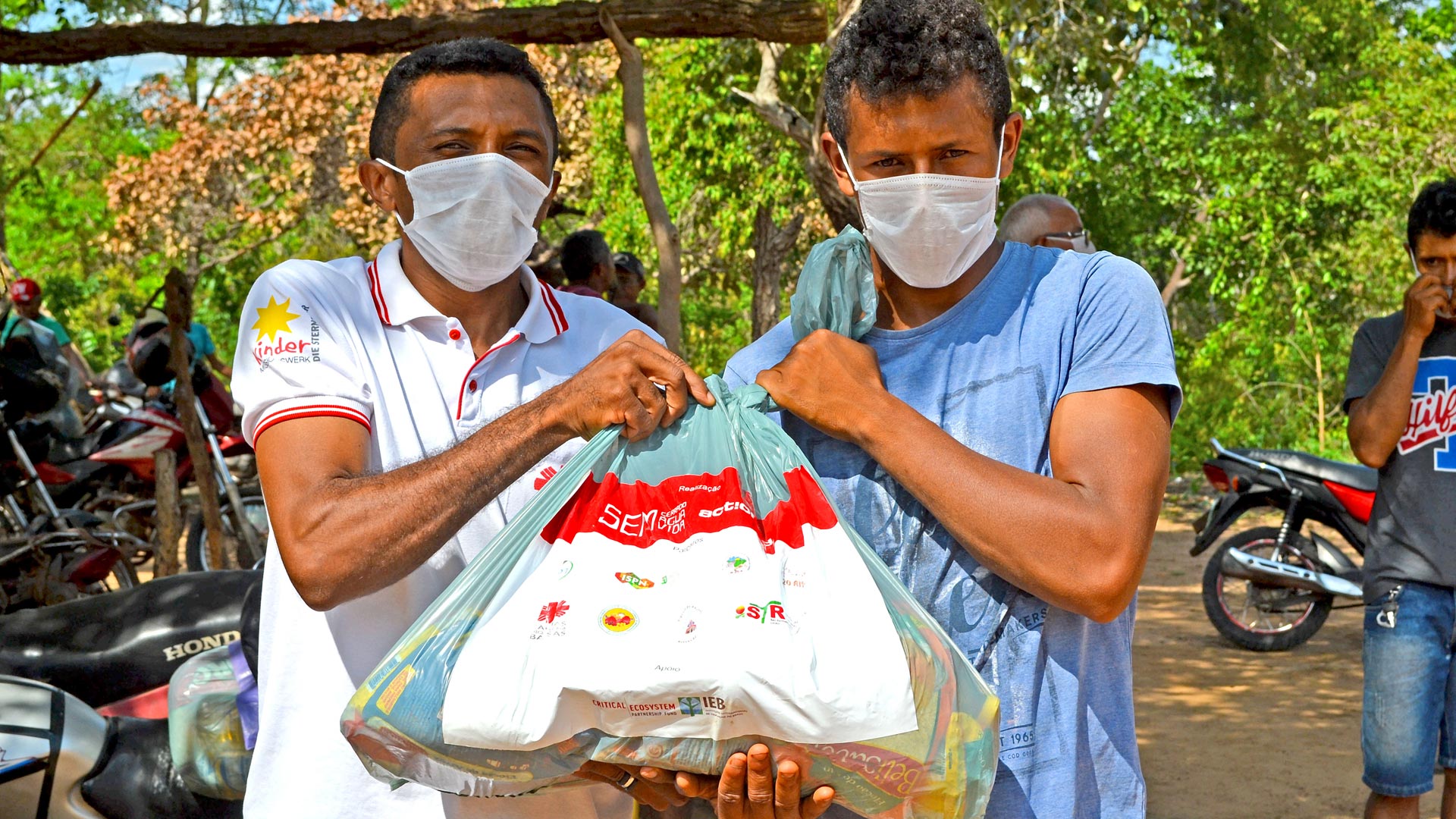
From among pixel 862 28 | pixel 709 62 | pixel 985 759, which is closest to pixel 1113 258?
pixel 862 28

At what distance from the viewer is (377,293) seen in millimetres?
1866

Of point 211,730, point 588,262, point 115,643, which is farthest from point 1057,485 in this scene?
point 588,262

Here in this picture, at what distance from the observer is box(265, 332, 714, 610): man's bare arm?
5.05 feet

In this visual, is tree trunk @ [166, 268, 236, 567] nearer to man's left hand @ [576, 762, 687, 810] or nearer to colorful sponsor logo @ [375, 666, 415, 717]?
colorful sponsor logo @ [375, 666, 415, 717]

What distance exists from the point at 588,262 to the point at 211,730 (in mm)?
3821

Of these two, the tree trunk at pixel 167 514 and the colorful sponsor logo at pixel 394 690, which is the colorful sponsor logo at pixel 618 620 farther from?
the tree trunk at pixel 167 514

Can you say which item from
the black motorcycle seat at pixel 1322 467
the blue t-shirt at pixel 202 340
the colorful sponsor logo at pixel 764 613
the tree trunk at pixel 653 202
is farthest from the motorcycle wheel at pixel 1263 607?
the blue t-shirt at pixel 202 340

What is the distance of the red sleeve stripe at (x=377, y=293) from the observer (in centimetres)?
184

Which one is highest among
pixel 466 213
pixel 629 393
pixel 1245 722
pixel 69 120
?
pixel 69 120

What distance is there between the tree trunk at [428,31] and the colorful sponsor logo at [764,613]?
3.96m

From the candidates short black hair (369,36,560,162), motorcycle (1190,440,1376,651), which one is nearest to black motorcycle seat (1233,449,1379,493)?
motorcycle (1190,440,1376,651)

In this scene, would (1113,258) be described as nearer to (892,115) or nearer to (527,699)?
(892,115)

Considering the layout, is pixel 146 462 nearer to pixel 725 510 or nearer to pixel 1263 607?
pixel 1263 607

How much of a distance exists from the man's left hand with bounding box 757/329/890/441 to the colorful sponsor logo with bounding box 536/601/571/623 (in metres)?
0.35
